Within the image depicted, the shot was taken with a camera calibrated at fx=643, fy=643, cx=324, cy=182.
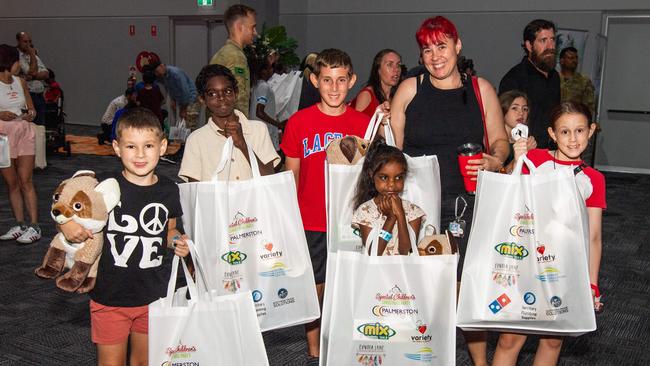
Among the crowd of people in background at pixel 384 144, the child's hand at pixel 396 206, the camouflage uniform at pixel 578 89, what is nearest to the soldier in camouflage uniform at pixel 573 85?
the camouflage uniform at pixel 578 89

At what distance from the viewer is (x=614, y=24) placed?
31.7 ft

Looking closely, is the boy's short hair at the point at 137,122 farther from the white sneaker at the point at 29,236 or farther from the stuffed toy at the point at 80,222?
the white sneaker at the point at 29,236

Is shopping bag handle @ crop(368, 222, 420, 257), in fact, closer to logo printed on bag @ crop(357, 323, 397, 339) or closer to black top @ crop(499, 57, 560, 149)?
logo printed on bag @ crop(357, 323, 397, 339)

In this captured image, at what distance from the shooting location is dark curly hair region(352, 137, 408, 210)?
2.29 meters

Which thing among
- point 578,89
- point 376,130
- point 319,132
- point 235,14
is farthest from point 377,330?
point 578,89

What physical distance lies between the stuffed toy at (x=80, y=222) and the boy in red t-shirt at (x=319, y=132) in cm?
85

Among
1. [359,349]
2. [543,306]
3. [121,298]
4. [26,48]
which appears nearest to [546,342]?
[543,306]

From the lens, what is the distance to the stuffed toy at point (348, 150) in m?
2.40

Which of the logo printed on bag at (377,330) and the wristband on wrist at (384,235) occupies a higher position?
the wristband on wrist at (384,235)

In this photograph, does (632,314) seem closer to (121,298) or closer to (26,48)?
(121,298)

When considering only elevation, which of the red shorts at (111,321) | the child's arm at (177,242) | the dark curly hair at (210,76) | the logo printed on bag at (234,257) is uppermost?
the dark curly hair at (210,76)

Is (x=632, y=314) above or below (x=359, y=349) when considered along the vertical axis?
below

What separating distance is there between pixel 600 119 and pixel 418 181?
8578mm

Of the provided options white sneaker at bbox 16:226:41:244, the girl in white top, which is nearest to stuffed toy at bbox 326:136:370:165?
the girl in white top
